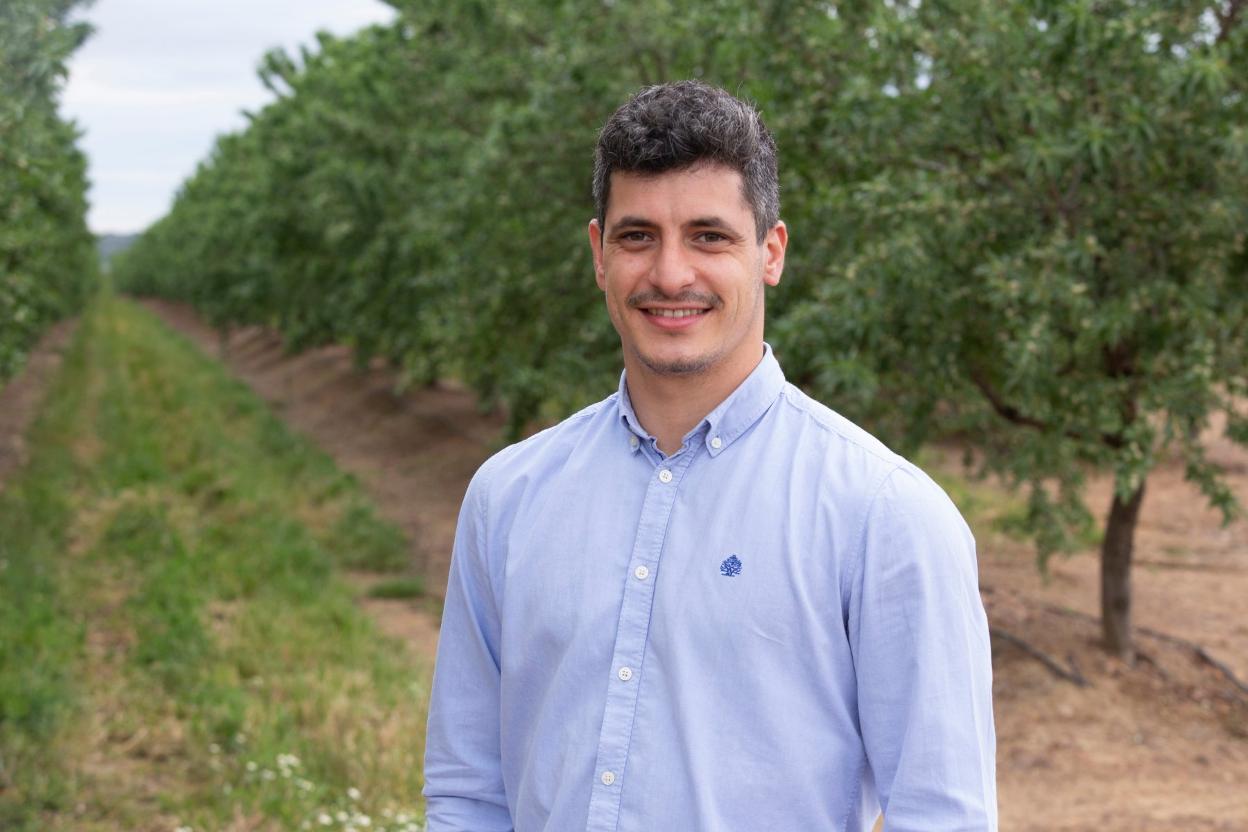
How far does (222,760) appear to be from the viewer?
6.45m

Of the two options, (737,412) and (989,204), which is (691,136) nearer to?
(737,412)

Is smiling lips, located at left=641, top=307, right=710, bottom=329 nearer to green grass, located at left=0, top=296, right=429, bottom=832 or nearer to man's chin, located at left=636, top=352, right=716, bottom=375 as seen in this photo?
man's chin, located at left=636, top=352, right=716, bottom=375

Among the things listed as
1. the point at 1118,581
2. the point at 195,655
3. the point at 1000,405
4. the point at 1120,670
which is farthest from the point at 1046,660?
the point at 195,655

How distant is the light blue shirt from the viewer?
5.47ft

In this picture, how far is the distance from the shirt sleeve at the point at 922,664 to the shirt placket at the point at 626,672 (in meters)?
0.28

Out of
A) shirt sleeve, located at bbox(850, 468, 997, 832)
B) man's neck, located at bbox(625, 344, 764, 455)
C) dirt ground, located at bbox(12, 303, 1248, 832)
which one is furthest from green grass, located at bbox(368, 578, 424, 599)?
shirt sleeve, located at bbox(850, 468, 997, 832)

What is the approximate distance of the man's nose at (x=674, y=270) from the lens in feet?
6.03

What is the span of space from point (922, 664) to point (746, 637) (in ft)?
0.74

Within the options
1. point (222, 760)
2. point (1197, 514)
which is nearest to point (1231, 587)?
point (1197, 514)

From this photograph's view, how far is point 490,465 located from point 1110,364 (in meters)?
5.67

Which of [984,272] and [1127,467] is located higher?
[984,272]

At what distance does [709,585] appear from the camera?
1781 mm

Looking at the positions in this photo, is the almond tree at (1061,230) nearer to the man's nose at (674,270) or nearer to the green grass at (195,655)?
the green grass at (195,655)

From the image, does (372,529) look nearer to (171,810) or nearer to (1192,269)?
(171,810)
